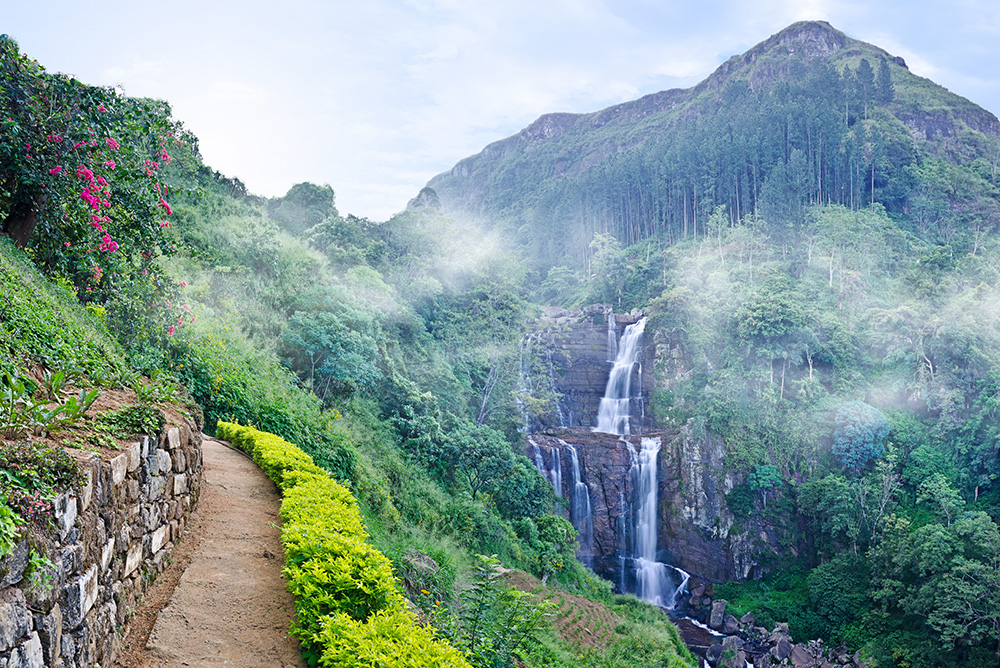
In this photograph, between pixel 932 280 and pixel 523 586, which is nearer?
pixel 523 586

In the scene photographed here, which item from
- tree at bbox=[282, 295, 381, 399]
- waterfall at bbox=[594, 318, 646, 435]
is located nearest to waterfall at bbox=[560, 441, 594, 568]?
waterfall at bbox=[594, 318, 646, 435]

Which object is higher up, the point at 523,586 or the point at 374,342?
the point at 374,342

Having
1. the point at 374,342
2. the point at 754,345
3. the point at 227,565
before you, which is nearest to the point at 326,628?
the point at 227,565

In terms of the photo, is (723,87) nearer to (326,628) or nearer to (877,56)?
(877,56)

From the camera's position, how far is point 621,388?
28.7 m

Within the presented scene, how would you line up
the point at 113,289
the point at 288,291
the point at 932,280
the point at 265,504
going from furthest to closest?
the point at 932,280
the point at 288,291
the point at 113,289
the point at 265,504

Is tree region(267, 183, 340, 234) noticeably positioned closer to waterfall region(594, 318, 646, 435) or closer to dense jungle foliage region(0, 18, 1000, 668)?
dense jungle foliage region(0, 18, 1000, 668)

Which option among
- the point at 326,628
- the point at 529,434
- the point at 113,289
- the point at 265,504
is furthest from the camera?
the point at 529,434

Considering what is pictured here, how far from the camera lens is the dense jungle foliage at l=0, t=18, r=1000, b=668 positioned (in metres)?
9.52

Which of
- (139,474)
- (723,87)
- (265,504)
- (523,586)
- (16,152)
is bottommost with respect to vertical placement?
(523,586)

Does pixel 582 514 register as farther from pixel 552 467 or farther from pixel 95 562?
pixel 95 562

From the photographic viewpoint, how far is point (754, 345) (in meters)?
26.7

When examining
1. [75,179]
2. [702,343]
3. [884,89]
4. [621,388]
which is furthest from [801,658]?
[884,89]

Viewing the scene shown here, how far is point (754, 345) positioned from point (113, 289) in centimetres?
2615
